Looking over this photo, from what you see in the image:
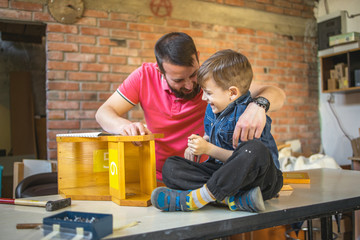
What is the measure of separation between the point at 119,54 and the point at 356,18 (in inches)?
113

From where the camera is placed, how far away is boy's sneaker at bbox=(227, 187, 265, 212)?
2.84 ft

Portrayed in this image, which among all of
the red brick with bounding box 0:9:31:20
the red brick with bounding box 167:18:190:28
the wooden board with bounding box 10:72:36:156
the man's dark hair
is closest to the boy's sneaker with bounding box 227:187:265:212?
the man's dark hair

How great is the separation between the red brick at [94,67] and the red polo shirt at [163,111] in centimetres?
154

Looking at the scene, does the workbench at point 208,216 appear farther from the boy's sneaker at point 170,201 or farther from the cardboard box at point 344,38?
the cardboard box at point 344,38

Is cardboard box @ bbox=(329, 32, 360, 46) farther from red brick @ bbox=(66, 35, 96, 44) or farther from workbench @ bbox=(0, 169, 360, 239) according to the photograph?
workbench @ bbox=(0, 169, 360, 239)

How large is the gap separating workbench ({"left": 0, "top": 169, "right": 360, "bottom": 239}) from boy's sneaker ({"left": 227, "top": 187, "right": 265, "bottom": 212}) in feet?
0.05

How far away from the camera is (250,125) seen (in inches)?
41.0

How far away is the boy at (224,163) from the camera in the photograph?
864 millimetres

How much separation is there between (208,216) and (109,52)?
266 cm

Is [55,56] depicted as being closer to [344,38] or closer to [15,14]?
[15,14]

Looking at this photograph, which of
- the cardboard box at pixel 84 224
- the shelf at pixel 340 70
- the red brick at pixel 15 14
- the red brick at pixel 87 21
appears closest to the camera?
the cardboard box at pixel 84 224

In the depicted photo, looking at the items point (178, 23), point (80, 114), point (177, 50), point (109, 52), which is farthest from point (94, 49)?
point (177, 50)

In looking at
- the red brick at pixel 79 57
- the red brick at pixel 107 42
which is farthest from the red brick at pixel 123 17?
the red brick at pixel 79 57

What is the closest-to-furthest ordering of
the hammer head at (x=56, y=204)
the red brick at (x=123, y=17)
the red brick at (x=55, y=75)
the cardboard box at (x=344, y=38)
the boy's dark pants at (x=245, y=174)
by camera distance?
the boy's dark pants at (x=245, y=174), the hammer head at (x=56, y=204), the red brick at (x=55, y=75), the red brick at (x=123, y=17), the cardboard box at (x=344, y=38)
